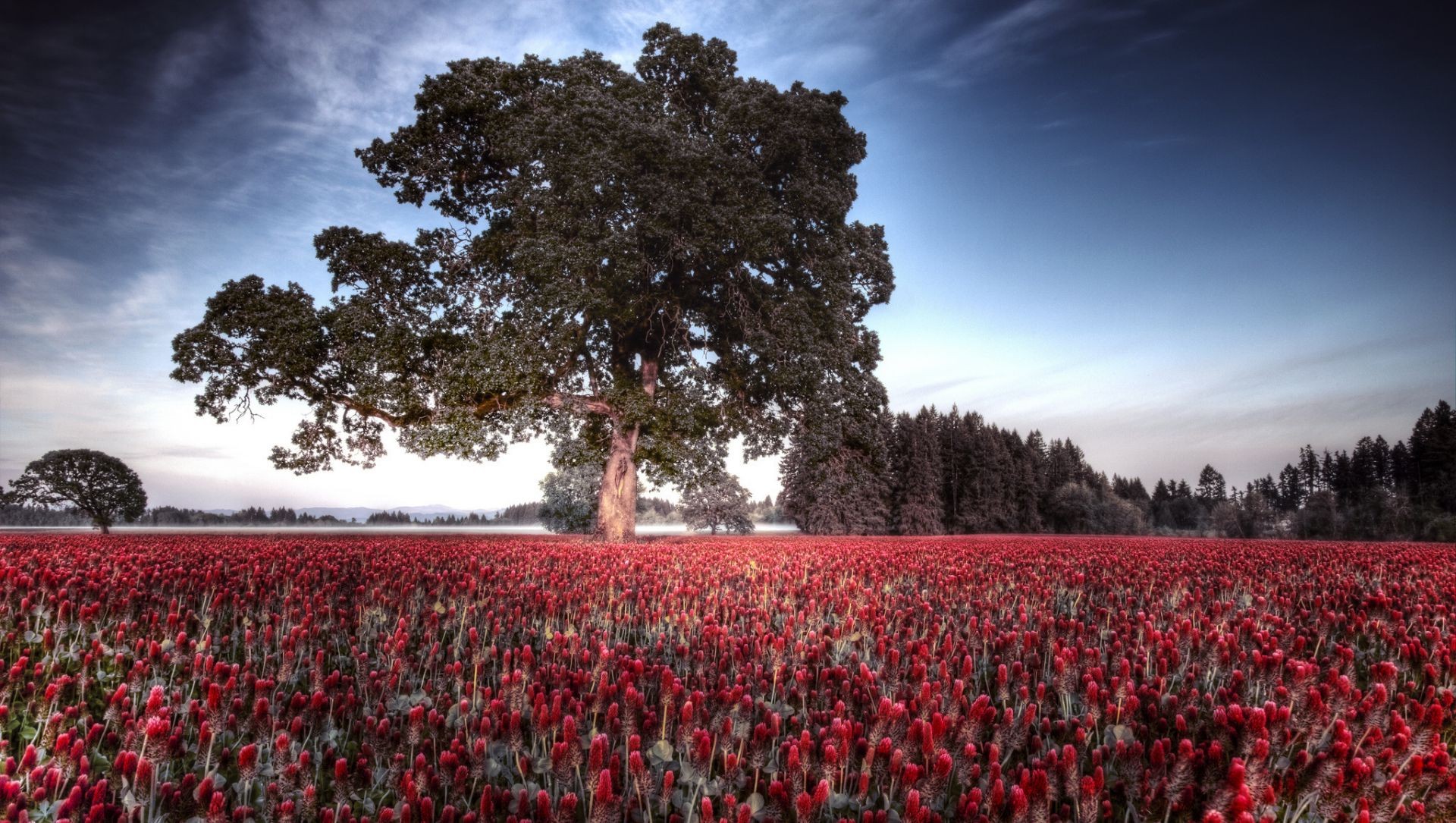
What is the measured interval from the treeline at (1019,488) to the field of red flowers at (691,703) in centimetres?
1633

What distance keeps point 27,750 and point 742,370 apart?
22.6 m

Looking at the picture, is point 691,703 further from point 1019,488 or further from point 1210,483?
point 1210,483

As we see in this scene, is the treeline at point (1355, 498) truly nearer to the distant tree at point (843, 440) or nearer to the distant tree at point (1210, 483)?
the distant tree at point (1210, 483)

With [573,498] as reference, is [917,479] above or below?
above

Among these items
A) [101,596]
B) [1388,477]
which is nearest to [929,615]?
[101,596]

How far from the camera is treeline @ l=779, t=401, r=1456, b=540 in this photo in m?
26.6

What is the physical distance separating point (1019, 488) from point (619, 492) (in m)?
83.9

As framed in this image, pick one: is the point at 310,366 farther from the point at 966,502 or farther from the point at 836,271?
the point at 966,502

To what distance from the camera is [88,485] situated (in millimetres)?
32344

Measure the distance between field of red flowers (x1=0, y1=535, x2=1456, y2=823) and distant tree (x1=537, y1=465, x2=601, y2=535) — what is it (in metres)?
43.1

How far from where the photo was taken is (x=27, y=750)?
119 inches

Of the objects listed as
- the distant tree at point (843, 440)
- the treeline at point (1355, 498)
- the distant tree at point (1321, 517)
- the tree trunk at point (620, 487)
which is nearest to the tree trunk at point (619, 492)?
the tree trunk at point (620, 487)

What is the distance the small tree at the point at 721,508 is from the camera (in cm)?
6794

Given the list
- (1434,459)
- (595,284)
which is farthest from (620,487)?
(1434,459)
